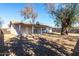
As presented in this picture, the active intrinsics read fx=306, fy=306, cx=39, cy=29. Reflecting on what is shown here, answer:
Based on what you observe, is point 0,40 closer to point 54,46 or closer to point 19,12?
point 19,12

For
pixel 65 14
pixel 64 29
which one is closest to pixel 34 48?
pixel 64 29

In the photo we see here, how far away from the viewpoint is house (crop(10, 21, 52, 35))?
412 centimetres

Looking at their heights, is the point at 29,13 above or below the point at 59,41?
above

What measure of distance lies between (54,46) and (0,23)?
2.59 feet

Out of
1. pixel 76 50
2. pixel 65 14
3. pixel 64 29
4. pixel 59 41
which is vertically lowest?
pixel 76 50

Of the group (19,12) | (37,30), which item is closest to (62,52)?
(37,30)

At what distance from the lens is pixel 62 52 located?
411 centimetres

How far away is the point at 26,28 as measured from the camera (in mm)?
4109

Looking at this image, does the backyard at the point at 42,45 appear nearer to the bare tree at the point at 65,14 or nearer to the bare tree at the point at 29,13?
the bare tree at the point at 65,14

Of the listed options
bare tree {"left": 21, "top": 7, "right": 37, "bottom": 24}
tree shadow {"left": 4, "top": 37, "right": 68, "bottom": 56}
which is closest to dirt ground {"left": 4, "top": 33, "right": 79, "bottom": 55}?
tree shadow {"left": 4, "top": 37, "right": 68, "bottom": 56}

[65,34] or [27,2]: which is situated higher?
[27,2]

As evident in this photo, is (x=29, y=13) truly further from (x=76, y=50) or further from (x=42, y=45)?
(x=76, y=50)

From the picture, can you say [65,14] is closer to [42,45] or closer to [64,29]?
[64,29]

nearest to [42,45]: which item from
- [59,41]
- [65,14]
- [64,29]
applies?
[59,41]
